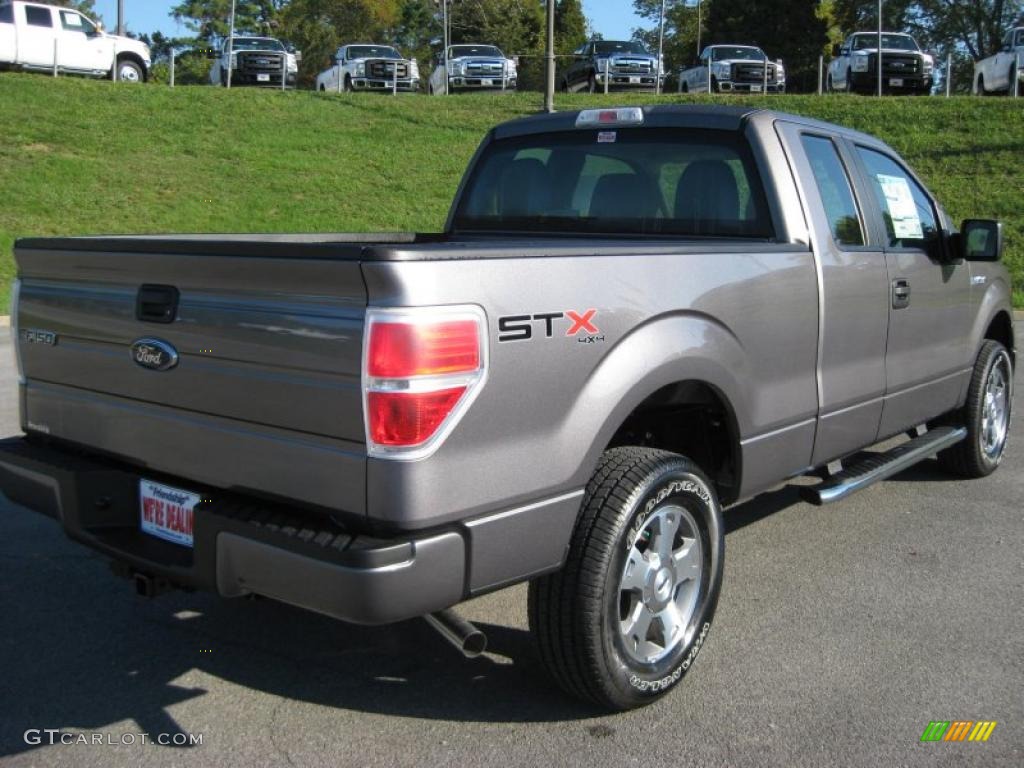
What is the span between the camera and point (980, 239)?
16.8ft

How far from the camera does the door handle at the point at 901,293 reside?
4621 mm

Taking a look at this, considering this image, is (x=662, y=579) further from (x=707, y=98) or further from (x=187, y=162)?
(x=707, y=98)

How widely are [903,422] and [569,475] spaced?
2.60 meters

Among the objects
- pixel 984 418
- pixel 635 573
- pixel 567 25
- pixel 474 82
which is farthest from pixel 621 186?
pixel 567 25

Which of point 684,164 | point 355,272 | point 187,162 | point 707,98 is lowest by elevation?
point 355,272

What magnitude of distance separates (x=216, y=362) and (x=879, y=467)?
9.78 ft

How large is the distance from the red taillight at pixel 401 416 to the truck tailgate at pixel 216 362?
0.05 m

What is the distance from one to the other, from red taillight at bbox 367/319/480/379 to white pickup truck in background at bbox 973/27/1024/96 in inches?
1041

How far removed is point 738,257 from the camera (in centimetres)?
359

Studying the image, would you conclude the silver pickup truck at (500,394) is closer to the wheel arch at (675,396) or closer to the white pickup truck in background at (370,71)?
the wheel arch at (675,396)

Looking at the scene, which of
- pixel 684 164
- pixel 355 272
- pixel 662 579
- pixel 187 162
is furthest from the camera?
pixel 187 162

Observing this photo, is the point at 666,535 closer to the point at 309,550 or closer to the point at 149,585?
the point at 309,550

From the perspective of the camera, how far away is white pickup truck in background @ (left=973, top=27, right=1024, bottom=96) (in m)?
25.6

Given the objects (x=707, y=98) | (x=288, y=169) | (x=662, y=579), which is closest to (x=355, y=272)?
(x=662, y=579)
